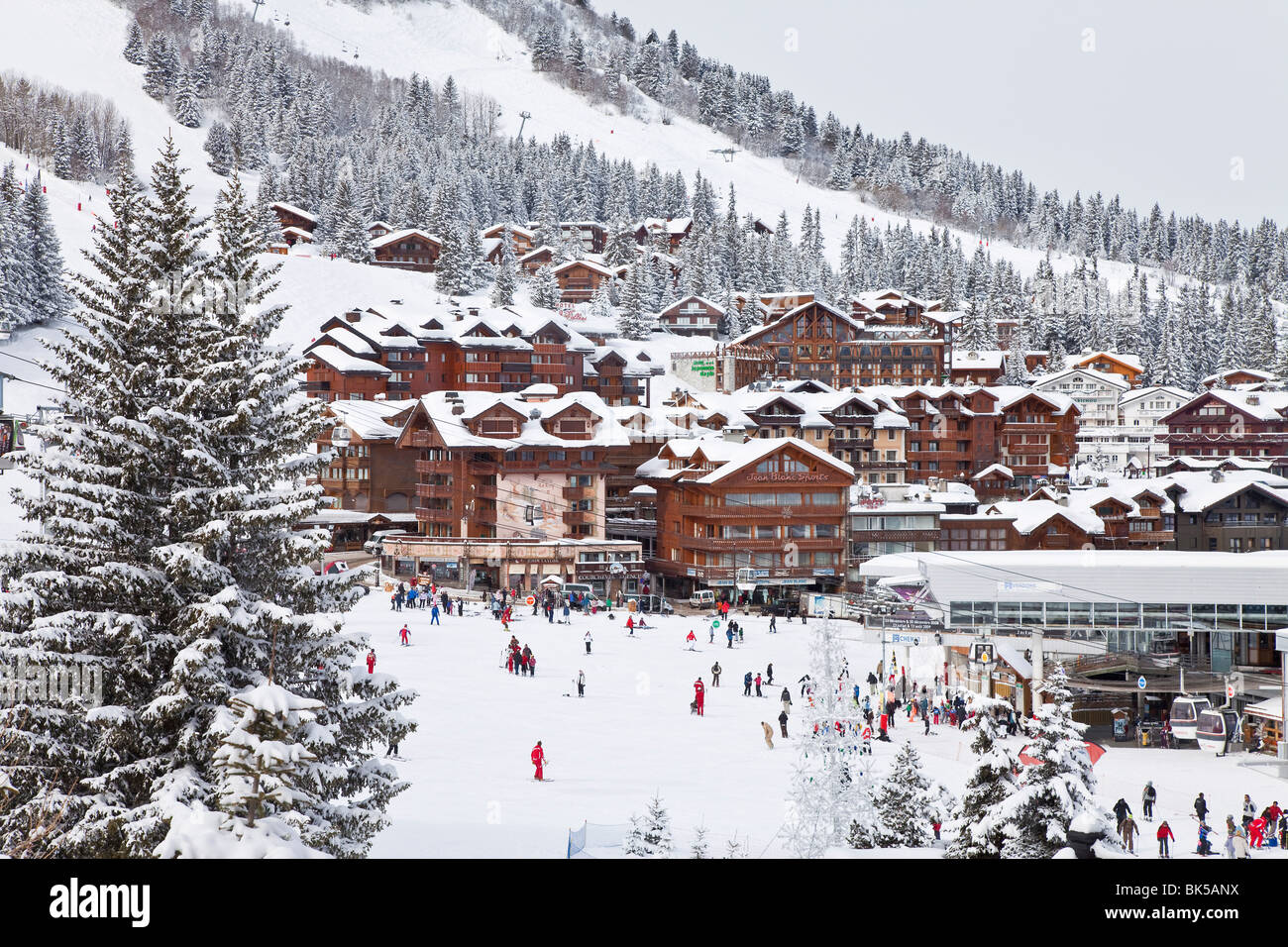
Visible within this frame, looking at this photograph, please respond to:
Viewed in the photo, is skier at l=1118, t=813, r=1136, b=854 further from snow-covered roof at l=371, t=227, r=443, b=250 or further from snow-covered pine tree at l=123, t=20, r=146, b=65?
snow-covered pine tree at l=123, t=20, r=146, b=65

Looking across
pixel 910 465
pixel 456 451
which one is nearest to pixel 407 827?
pixel 456 451

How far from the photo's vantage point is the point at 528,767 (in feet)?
78.2

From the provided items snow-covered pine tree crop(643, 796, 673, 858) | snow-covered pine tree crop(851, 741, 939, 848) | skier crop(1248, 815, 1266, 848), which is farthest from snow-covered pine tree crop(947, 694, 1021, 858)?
skier crop(1248, 815, 1266, 848)

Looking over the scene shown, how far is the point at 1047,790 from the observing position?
1231cm

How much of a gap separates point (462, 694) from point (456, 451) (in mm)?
32692

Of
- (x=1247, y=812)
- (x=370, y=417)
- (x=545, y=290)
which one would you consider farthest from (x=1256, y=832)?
(x=545, y=290)

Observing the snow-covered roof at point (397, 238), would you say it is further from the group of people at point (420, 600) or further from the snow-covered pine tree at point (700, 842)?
the snow-covered pine tree at point (700, 842)

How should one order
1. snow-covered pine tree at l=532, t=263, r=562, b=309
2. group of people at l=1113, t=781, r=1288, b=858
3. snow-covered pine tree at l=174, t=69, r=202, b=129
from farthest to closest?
snow-covered pine tree at l=174, t=69, r=202, b=129
snow-covered pine tree at l=532, t=263, r=562, b=309
group of people at l=1113, t=781, r=1288, b=858

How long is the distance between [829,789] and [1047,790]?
7926mm

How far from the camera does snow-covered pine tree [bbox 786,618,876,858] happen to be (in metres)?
19.3

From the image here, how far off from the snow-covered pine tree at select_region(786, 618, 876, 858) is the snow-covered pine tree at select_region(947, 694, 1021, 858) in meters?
3.38

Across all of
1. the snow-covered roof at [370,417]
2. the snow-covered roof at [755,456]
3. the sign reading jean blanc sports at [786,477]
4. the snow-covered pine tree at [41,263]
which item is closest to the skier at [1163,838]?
the snow-covered roof at [755,456]

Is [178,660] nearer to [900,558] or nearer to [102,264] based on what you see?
[102,264]

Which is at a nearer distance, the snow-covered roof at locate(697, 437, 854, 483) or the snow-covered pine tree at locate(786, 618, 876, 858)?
the snow-covered pine tree at locate(786, 618, 876, 858)
